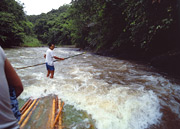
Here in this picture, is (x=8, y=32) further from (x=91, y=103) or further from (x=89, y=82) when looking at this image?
(x=91, y=103)

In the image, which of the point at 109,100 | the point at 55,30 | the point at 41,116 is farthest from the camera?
the point at 55,30

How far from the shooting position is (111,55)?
1345 cm

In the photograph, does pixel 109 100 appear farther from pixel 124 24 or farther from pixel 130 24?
pixel 124 24

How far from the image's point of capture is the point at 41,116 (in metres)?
2.87

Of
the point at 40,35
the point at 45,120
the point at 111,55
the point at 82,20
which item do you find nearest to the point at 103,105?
the point at 45,120

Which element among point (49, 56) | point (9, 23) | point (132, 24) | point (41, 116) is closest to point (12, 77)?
point (41, 116)

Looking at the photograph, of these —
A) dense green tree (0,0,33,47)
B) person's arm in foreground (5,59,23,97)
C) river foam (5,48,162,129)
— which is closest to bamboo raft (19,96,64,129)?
river foam (5,48,162,129)

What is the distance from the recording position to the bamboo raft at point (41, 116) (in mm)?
2547

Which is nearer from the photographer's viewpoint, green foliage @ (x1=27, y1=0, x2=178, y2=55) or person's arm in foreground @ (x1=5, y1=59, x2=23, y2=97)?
person's arm in foreground @ (x1=5, y1=59, x2=23, y2=97)

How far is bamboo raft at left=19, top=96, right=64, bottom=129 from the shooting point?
2.55 m

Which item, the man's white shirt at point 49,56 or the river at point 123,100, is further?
the man's white shirt at point 49,56

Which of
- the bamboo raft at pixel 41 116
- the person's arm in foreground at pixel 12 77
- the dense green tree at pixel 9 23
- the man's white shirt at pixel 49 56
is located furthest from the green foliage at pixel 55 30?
the person's arm in foreground at pixel 12 77

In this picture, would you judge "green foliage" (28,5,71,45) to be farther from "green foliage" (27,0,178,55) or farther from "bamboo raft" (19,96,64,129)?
"bamboo raft" (19,96,64,129)

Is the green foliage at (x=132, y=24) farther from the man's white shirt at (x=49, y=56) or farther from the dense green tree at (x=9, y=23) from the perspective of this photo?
the dense green tree at (x=9, y=23)
